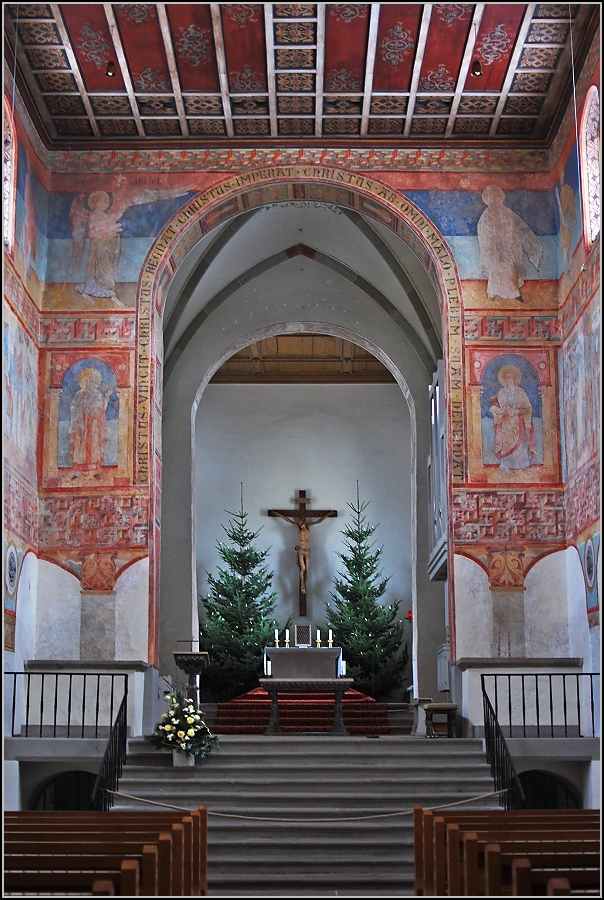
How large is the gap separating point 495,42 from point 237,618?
13434 millimetres

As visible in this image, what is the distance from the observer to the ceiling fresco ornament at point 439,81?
15055mm

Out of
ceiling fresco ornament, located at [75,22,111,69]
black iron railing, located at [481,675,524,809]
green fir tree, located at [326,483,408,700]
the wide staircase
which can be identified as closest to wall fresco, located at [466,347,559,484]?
black iron railing, located at [481,675,524,809]

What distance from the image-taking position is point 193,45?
47.4 ft

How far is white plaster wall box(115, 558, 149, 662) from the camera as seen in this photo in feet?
49.4

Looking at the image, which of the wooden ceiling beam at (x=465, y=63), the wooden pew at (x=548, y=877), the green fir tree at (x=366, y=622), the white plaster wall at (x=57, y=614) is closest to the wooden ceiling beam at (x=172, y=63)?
the wooden ceiling beam at (x=465, y=63)

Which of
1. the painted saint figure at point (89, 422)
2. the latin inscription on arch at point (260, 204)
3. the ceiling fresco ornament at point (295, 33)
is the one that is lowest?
the painted saint figure at point (89, 422)

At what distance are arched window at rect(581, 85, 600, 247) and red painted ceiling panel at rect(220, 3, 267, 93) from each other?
14.4 ft

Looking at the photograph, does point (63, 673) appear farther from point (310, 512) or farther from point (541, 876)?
point (310, 512)

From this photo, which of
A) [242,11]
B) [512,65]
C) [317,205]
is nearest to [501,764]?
[512,65]

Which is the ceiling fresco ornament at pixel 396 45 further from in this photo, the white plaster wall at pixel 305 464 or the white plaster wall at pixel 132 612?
the white plaster wall at pixel 305 464

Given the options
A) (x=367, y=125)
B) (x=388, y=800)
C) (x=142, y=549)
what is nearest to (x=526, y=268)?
(x=367, y=125)

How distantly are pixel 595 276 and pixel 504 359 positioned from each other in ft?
7.80

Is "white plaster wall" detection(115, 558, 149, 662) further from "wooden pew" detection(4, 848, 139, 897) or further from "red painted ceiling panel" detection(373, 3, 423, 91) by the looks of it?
"wooden pew" detection(4, 848, 139, 897)

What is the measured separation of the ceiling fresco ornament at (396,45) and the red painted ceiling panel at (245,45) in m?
1.64
